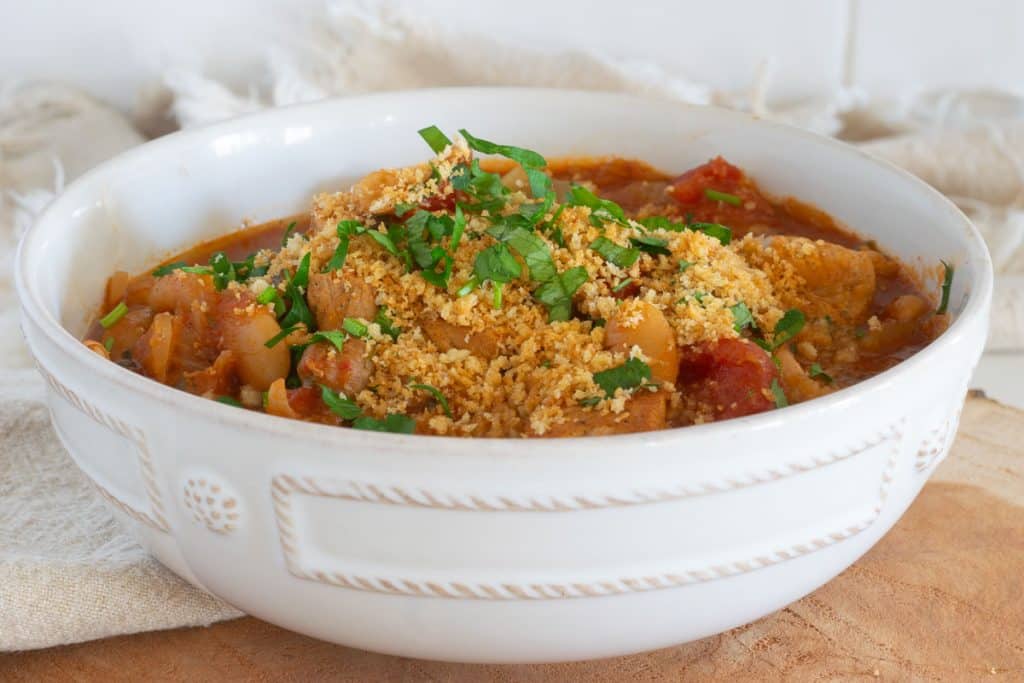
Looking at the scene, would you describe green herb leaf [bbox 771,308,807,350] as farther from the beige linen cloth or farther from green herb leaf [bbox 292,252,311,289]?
the beige linen cloth

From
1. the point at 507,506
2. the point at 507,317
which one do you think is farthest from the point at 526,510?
the point at 507,317

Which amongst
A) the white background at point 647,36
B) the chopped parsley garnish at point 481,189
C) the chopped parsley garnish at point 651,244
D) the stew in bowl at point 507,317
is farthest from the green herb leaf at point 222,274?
the white background at point 647,36

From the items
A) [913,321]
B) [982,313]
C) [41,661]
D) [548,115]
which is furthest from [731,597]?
[548,115]

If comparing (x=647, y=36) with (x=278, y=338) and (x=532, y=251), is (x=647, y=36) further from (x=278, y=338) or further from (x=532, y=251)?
(x=278, y=338)

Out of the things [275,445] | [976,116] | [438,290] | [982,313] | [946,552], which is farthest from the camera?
[976,116]

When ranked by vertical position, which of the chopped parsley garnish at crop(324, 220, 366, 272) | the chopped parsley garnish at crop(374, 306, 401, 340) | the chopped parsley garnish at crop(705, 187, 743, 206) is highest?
the chopped parsley garnish at crop(324, 220, 366, 272)

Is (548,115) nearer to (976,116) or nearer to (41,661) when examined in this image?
(41,661)

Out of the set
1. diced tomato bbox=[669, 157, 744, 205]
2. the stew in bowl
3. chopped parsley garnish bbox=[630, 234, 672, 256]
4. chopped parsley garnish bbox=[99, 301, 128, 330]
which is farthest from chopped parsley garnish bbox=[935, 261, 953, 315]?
chopped parsley garnish bbox=[99, 301, 128, 330]
